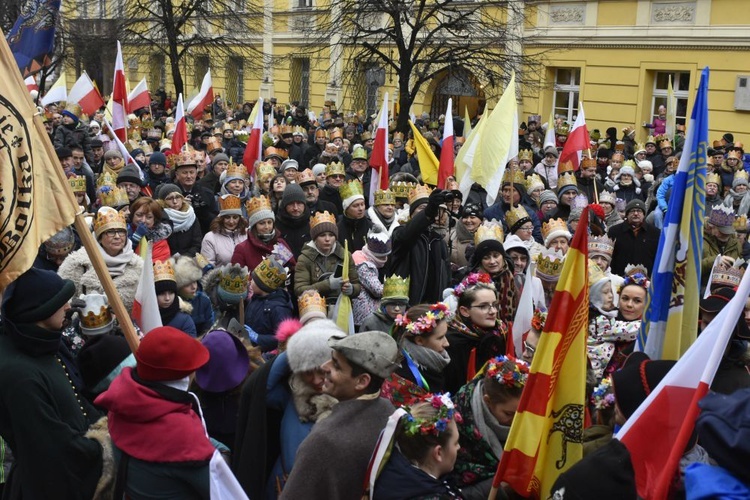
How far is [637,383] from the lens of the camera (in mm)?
3393

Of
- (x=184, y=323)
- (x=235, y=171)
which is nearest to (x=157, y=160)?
(x=235, y=171)

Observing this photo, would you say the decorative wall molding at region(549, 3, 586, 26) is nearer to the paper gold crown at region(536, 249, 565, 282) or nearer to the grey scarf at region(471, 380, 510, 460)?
the paper gold crown at region(536, 249, 565, 282)

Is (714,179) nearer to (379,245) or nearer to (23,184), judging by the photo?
(379,245)

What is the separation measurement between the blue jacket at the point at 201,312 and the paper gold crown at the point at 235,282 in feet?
0.71

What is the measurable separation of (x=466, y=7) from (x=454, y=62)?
4069 mm

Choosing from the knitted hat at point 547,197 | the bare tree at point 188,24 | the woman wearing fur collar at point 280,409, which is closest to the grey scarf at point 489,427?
the woman wearing fur collar at point 280,409

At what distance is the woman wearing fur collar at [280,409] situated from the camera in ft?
12.1

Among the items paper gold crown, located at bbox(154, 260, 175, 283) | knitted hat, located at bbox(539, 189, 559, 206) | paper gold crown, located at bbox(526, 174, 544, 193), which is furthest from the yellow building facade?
paper gold crown, located at bbox(154, 260, 175, 283)

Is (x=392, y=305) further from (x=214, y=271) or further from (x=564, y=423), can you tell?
(x=564, y=423)

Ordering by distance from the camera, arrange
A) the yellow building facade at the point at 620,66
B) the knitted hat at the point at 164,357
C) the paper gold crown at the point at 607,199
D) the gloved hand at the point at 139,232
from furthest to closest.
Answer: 1. the yellow building facade at the point at 620,66
2. the paper gold crown at the point at 607,199
3. the gloved hand at the point at 139,232
4. the knitted hat at the point at 164,357

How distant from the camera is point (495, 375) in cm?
363

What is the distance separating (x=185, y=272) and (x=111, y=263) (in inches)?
24.3

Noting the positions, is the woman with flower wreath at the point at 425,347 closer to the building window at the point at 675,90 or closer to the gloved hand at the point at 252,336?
the gloved hand at the point at 252,336

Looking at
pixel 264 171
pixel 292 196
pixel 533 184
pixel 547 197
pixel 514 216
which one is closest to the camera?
pixel 292 196
